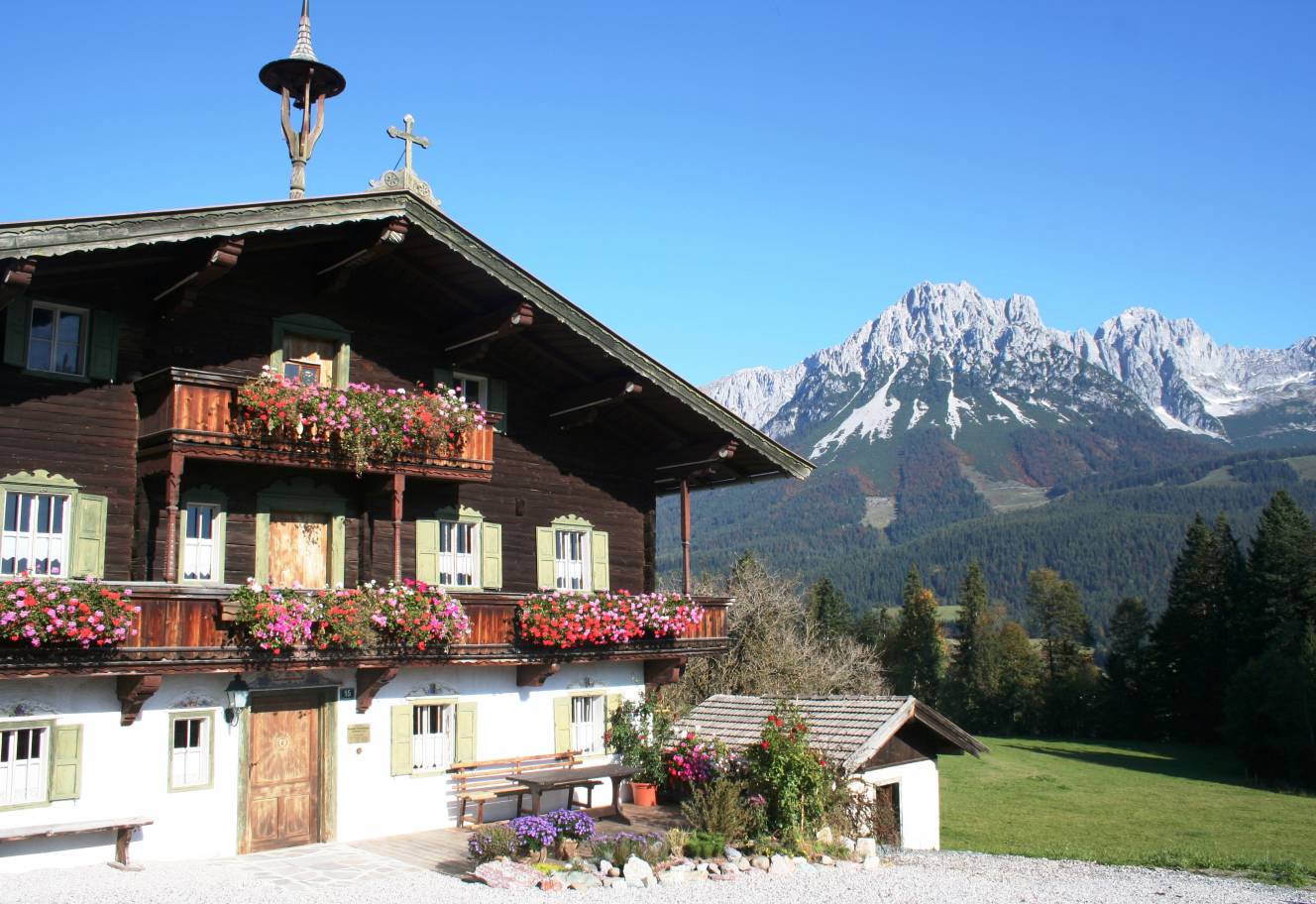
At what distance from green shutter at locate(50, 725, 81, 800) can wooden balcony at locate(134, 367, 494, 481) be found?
388 cm

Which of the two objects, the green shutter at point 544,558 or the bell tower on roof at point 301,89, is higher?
the bell tower on roof at point 301,89

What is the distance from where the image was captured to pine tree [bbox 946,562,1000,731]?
88.5 meters

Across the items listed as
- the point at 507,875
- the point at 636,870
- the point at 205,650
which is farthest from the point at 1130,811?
the point at 205,650

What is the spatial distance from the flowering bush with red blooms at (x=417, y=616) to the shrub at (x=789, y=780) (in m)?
4.89

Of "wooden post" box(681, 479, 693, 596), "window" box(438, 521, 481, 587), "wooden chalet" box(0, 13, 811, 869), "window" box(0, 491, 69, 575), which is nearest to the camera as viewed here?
"wooden chalet" box(0, 13, 811, 869)

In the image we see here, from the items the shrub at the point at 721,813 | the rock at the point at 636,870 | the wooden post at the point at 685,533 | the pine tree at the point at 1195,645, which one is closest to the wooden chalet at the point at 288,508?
the wooden post at the point at 685,533

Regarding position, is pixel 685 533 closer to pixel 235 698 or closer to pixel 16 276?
pixel 235 698

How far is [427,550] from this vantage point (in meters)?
20.5

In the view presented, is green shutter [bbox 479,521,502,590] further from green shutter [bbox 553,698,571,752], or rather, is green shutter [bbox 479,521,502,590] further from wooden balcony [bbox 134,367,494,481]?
wooden balcony [bbox 134,367,494,481]

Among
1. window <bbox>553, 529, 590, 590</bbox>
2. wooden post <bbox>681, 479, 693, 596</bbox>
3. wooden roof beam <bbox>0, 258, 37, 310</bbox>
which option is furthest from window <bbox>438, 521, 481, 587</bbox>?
wooden roof beam <bbox>0, 258, 37, 310</bbox>

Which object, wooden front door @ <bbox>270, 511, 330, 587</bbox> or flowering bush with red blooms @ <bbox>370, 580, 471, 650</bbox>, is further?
wooden front door @ <bbox>270, 511, 330, 587</bbox>

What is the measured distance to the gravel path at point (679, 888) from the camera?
1367cm

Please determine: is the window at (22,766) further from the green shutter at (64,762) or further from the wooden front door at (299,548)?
the wooden front door at (299,548)

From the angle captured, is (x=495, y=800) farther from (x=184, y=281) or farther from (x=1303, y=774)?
(x=1303, y=774)
